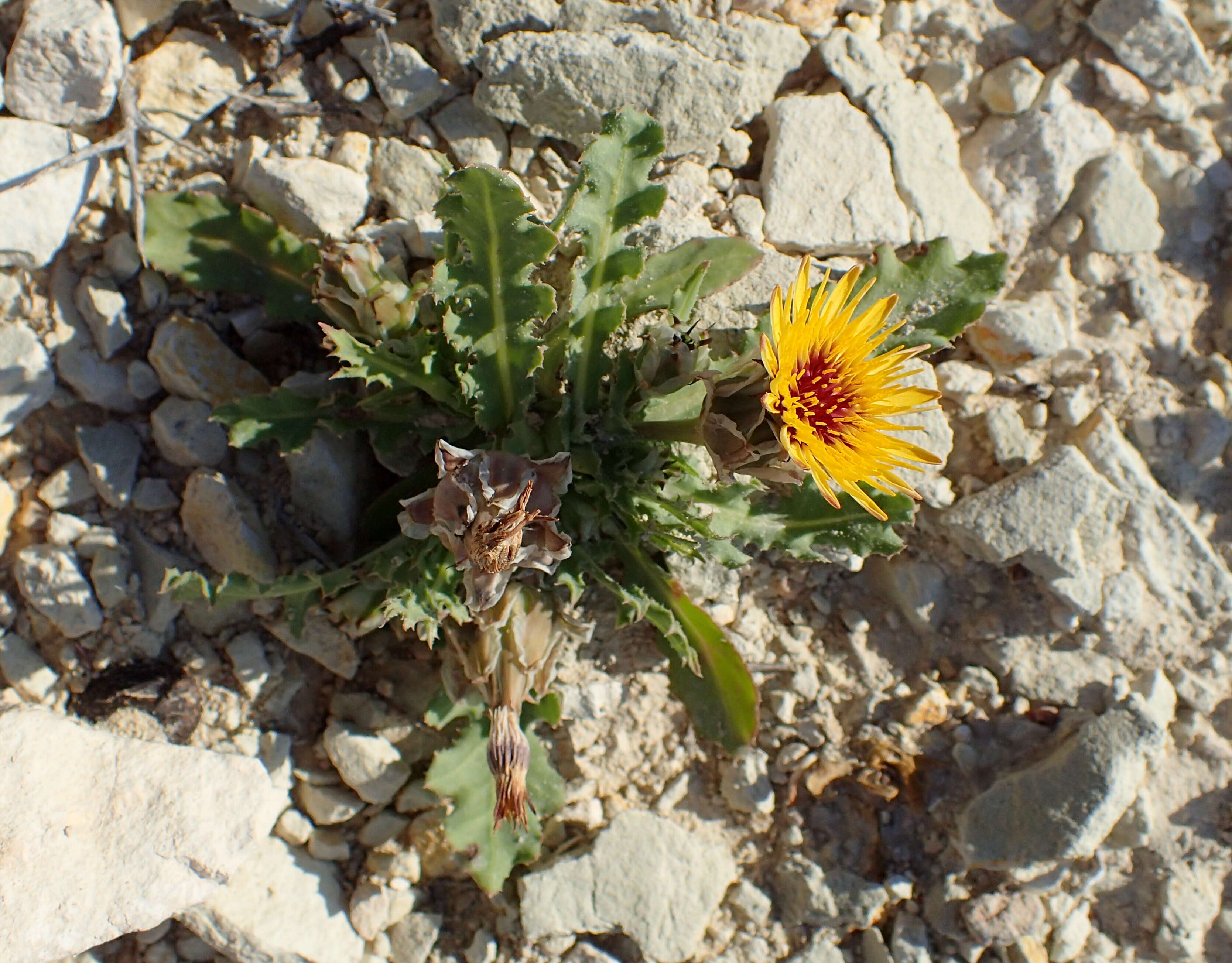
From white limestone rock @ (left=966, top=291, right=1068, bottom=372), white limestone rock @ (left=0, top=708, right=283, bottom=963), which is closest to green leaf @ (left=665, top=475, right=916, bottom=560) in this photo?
white limestone rock @ (left=966, top=291, right=1068, bottom=372)

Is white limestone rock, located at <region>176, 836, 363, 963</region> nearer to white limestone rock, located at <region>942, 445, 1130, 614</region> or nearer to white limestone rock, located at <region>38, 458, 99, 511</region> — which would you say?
white limestone rock, located at <region>38, 458, 99, 511</region>

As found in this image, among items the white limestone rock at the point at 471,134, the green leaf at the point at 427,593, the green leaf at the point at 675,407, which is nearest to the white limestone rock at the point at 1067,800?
the green leaf at the point at 675,407

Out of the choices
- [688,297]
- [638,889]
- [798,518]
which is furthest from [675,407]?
[638,889]

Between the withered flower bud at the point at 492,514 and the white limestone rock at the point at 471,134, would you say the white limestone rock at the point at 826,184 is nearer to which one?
the white limestone rock at the point at 471,134

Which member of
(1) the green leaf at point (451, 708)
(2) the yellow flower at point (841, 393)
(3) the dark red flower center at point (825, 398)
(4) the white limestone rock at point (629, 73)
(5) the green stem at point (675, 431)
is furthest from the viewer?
(4) the white limestone rock at point (629, 73)

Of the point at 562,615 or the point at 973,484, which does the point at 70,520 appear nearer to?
the point at 562,615

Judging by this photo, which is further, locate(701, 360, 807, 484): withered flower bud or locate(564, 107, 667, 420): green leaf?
locate(564, 107, 667, 420): green leaf
